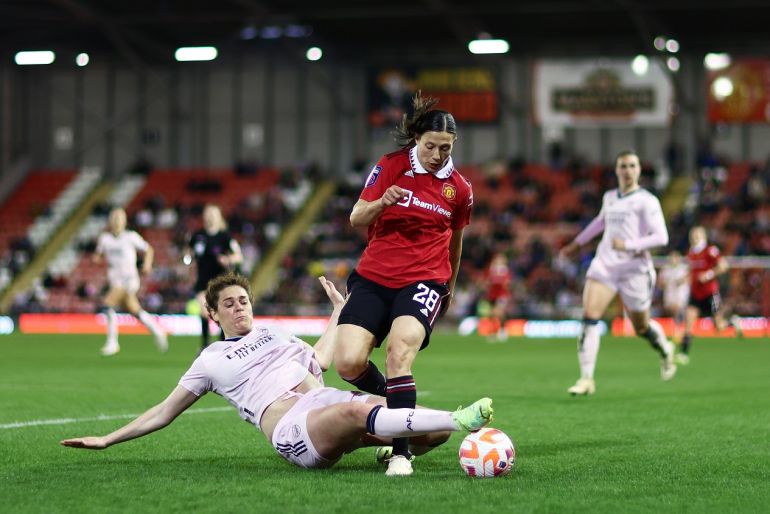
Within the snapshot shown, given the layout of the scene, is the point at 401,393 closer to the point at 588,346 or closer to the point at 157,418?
the point at 157,418

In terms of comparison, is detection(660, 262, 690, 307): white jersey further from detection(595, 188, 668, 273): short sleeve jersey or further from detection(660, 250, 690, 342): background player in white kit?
detection(595, 188, 668, 273): short sleeve jersey

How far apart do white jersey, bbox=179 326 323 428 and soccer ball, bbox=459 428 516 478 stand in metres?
1.18

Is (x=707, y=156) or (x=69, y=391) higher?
(x=707, y=156)

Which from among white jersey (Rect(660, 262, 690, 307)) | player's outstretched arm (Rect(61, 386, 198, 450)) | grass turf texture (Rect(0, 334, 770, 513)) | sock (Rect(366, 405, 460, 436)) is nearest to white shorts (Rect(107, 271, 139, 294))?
grass turf texture (Rect(0, 334, 770, 513))

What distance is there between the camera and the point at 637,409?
1127 centimetres

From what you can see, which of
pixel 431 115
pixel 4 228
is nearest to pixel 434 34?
pixel 4 228

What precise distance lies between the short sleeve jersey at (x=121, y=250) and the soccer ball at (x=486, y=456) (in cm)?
1480

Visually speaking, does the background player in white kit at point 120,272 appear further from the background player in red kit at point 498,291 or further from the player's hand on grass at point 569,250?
the background player in red kit at point 498,291

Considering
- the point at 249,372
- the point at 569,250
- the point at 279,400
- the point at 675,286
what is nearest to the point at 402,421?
the point at 279,400

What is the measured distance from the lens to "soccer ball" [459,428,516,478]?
6730 millimetres

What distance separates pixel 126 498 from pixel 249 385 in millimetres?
1344

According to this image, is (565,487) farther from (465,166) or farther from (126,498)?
(465,166)

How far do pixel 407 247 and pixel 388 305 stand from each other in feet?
1.27

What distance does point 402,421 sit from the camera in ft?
21.4
